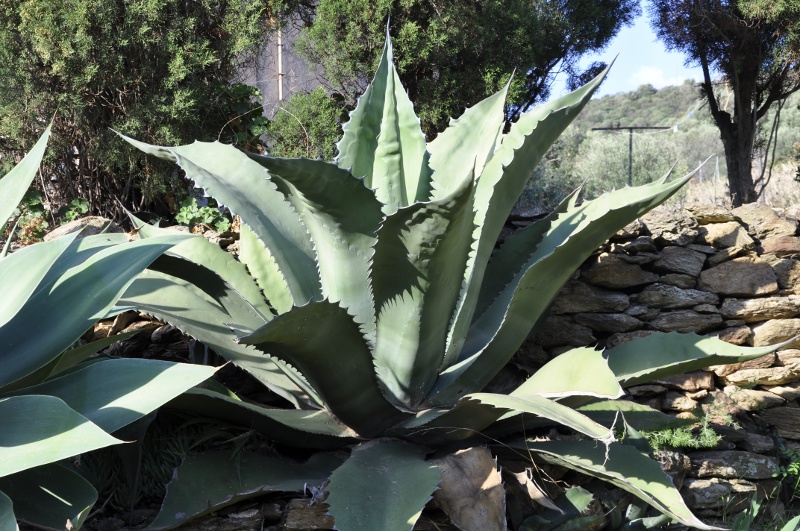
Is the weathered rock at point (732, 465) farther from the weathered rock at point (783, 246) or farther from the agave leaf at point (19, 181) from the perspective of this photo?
the agave leaf at point (19, 181)

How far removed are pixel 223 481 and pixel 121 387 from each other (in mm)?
408

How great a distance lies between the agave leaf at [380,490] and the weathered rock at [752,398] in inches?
64.1

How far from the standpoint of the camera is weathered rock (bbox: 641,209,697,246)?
10.3ft

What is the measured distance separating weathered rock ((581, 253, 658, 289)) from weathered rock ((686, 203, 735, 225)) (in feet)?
1.16

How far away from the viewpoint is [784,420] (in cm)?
303

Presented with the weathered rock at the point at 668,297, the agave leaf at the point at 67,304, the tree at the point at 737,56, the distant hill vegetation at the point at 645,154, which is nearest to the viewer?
the agave leaf at the point at 67,304

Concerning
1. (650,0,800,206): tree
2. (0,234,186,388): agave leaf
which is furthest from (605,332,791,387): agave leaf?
(650,0,800,206): tree

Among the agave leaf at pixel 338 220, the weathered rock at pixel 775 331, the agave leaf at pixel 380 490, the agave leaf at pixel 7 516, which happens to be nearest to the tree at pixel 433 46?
Answer: the weathered rock at pixel 775 331

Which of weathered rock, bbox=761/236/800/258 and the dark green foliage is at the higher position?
the dark green foliage

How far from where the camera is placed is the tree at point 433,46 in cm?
468

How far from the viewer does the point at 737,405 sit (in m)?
3.00

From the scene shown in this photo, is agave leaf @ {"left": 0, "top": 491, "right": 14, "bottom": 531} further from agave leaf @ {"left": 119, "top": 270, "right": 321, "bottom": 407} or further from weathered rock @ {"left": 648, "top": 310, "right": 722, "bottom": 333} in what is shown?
weathered rock @ {"left": 648, "top": 310, "right": 722, "bottom": 333}

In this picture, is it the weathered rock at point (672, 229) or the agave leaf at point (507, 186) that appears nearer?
the agave leaf at point (507, 186)

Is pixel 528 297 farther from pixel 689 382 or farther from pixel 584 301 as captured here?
pixel 689 382
